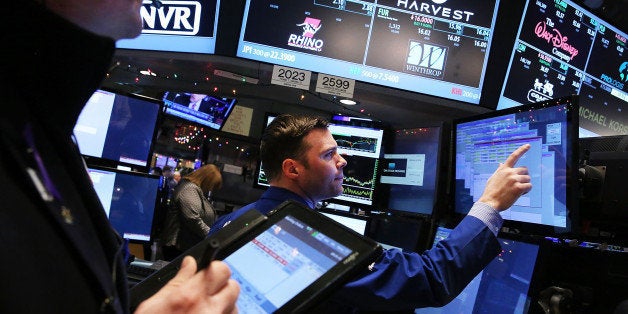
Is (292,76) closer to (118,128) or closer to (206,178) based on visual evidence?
(118,128)

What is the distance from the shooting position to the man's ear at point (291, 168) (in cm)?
210

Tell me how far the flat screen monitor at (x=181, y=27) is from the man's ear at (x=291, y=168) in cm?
122

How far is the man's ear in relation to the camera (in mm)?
2104

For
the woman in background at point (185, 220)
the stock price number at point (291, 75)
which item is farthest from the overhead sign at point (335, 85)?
the woman in background at point (185, 220)

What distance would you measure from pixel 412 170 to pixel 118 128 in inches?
59.1

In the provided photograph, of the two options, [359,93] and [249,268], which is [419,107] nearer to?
[359,93]

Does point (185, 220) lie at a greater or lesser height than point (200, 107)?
lesser

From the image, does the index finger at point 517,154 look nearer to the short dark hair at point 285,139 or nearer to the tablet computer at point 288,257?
the tablet computer at point 288,257

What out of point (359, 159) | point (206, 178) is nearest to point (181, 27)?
point (359, 159)

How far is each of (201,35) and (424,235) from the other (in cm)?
184

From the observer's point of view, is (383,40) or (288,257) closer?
(288,257)

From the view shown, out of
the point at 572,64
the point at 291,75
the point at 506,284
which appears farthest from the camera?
the point at 572,64

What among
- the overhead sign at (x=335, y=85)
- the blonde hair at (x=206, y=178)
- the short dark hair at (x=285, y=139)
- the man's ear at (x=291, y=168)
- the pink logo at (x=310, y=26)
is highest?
the pink logo at (x=310, y=26)

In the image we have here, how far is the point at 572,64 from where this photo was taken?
11.7ft
